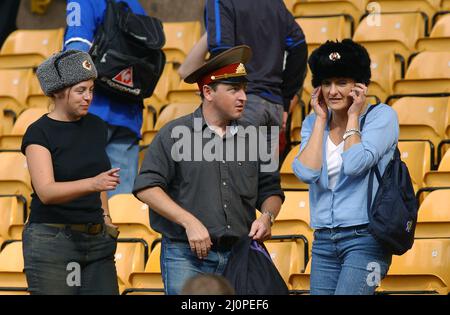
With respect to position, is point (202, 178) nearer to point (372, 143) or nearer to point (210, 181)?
point (210, 181)

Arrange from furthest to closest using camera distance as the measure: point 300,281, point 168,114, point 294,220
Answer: point 168,114 → point 294,220 → point 300,281

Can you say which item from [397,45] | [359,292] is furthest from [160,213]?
[397,45]

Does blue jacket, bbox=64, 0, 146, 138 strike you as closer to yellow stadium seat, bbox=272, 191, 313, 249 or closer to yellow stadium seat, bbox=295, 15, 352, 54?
yellow stadium seat, bbox=272, 191, 313, 249

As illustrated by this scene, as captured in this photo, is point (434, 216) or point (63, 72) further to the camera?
point (434, 216)

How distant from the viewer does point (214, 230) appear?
5.59 metres

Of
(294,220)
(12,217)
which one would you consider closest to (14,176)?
(12,217)

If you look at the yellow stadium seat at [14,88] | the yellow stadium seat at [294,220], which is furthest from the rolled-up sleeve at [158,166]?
the yellow stadium seat at [14,88]

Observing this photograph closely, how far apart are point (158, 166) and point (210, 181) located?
0.24 metres

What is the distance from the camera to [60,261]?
18.4ft

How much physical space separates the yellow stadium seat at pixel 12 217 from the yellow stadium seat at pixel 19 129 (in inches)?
38.4

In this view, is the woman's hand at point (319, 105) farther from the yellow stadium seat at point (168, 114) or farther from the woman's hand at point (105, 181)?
the yellow stadium seat at point (168, 114)

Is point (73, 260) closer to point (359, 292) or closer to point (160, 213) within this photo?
point (160, 213)

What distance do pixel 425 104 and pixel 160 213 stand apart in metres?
3.07

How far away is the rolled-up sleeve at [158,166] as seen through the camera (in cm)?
564
